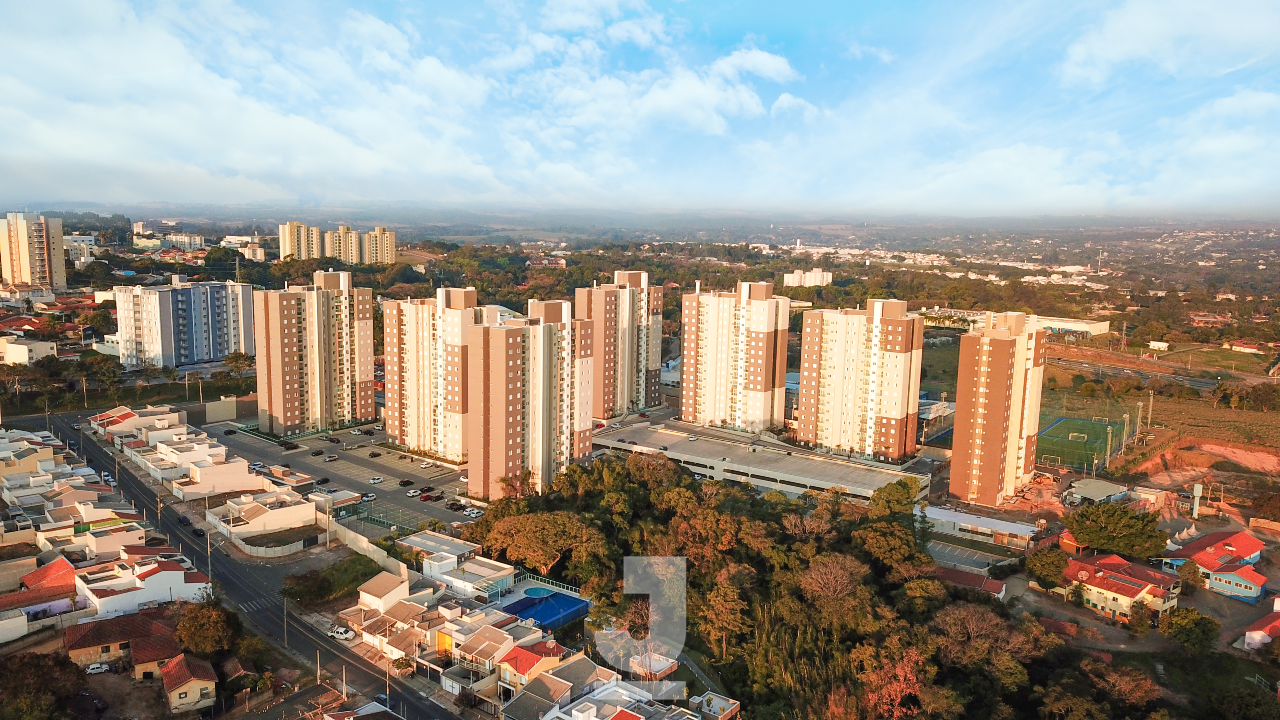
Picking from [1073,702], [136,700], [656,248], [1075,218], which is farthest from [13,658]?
[1075,218]

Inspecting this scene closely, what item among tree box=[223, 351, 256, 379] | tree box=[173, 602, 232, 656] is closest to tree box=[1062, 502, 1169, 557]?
tree box=[173, 602, 232, 656]

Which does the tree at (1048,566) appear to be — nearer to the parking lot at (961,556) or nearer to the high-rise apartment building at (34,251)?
the parking lot at (961,556)

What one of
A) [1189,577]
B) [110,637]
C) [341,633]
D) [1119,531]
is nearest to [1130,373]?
[1119,531]

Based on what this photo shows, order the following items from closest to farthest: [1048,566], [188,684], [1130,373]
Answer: [188,684], [1048,566], [1130,373]

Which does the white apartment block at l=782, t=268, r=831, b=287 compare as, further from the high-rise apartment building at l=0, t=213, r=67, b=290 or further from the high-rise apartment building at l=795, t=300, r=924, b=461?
the high-rise apartment building at l=0, t=213, r=67, b=290

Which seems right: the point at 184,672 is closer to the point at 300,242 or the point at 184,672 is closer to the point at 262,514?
the point at 262,514
